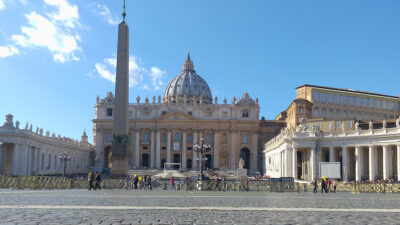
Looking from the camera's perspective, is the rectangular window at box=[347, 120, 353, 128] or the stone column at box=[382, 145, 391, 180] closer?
the stone column at box=[382, 145, 391, 180]

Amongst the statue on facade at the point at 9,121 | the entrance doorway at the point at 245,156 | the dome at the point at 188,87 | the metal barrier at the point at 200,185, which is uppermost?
the dome at the point at 188,87

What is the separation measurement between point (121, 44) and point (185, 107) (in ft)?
208

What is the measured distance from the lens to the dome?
125000 mm

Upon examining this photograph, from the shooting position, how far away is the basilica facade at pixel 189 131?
91562 mm

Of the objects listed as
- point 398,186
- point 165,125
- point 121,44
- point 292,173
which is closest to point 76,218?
point 121,44

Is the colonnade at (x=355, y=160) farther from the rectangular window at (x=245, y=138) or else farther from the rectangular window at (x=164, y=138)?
the rectangular window at (x=164, y=138)

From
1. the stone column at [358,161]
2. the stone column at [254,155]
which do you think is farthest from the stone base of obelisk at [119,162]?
the stone column at [254,155]

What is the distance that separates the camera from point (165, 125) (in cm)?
9194

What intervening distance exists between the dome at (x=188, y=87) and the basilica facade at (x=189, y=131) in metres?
30.1

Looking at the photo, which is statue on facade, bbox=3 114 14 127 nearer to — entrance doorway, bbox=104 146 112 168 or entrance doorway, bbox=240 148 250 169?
entrance doorway, bbox=104 146 112 168

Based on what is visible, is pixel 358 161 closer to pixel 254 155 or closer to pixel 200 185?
pixel 200 185

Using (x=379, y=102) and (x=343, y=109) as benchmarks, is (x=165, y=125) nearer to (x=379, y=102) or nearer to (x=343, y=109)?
(x=343, y=109)

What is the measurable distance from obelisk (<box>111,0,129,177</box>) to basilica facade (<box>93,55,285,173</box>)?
61330 millimetres

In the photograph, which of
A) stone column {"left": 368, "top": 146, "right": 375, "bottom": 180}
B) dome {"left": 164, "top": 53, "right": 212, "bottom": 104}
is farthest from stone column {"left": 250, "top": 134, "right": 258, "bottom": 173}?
stone column {"left": 368, "top": 146, "right": 375, "bottom": 180}
